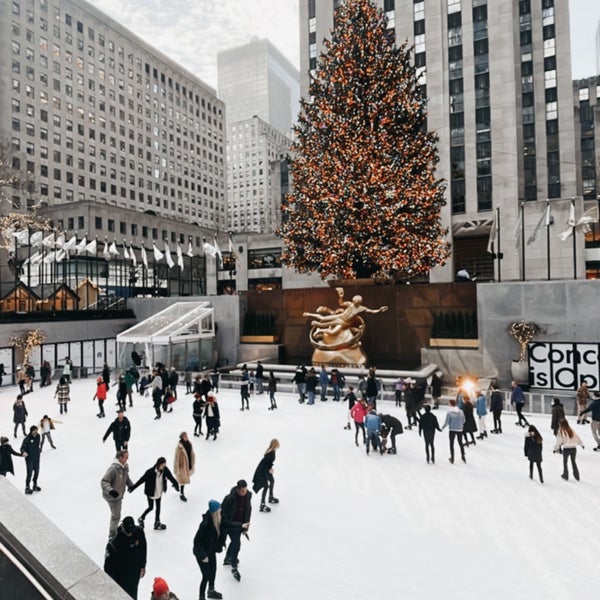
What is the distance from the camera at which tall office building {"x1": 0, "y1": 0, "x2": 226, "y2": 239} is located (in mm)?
59812

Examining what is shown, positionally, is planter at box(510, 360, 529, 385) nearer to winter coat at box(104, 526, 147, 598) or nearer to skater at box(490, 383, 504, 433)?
skater at box(490, 383, 504, 433)

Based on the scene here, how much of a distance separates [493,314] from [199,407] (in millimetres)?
14163

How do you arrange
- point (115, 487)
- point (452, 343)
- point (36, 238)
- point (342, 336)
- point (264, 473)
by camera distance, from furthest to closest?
point (36, 238), point (342, 336), point (452, 343), point (264, 473), point (115, 487)

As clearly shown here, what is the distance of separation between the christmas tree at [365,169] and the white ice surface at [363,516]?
1522 centimetres

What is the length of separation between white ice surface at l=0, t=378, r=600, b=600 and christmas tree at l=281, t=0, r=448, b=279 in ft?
49.9

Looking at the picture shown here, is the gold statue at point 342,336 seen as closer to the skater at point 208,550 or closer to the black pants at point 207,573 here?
the skater at point 208,550

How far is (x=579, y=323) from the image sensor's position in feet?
61.8

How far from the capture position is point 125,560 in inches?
203

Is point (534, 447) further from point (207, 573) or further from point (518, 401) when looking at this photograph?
point (207, 573)

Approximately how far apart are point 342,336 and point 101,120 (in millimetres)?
67920

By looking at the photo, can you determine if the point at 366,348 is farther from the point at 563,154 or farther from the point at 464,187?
the point at 563,154

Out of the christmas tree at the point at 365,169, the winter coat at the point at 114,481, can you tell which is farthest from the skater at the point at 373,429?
the christmas tree at the point at 365,169

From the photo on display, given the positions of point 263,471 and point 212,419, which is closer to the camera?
point 263,471

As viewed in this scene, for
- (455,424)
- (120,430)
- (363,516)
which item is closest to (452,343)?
(455,424)
